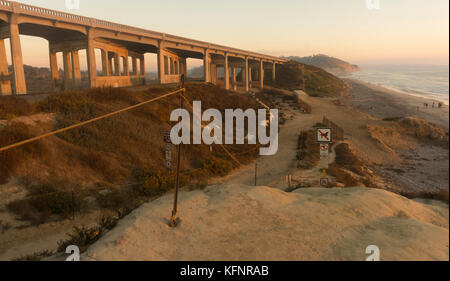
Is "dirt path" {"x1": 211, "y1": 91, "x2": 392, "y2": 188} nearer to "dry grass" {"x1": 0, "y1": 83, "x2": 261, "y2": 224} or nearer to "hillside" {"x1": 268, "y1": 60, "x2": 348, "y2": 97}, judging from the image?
"dry grass" {"x1": 0, "y1": 83, "x2": 261, "y2": 224}

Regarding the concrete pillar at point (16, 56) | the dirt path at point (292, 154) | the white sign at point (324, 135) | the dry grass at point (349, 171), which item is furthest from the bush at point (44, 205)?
the concrete pillar at point (16, 56)

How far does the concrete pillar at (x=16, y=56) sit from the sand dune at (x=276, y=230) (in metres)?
26.2

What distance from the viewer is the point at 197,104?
3588 cm

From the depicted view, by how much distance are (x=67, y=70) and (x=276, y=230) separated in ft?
133

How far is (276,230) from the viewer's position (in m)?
8.38

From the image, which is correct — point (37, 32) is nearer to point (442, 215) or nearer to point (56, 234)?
point (56, 234)

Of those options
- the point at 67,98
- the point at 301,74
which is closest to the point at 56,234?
the point at 67,98

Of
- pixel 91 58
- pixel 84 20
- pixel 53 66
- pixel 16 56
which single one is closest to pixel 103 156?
pixel 16 56

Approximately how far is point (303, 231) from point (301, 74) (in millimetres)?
104045

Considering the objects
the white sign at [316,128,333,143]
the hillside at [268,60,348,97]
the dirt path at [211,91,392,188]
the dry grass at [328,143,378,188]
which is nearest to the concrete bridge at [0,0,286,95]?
the dirt path at [211,91,392,188]

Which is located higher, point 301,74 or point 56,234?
point 301,74

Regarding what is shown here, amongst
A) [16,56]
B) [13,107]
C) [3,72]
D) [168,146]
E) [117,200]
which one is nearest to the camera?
[117,200]

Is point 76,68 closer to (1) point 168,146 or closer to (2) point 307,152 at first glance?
(1) point 168,146

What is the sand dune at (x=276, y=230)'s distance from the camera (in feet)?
22.9
